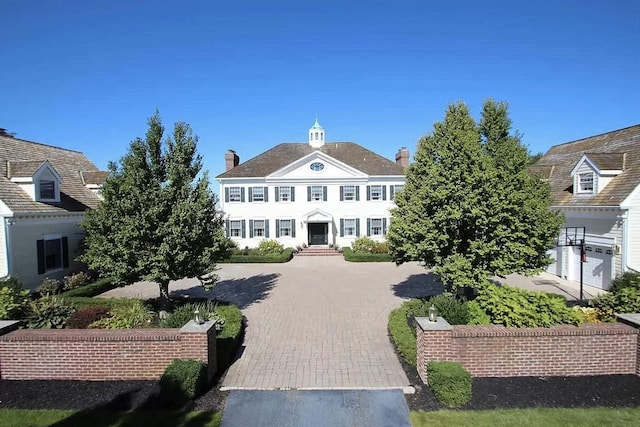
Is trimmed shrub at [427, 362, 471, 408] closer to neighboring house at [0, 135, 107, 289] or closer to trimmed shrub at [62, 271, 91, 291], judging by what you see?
neighboring house at [0, 135, 107, 289]

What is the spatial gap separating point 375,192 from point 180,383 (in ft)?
82.7

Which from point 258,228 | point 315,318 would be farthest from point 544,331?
point 258,228

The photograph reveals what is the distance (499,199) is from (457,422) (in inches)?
244

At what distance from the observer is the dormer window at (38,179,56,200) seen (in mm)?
17219

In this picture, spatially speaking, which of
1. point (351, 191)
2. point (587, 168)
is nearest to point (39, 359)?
point (587, 168)

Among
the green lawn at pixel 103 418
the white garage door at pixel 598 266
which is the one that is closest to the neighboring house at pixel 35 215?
the green lawn at pixel 103 418

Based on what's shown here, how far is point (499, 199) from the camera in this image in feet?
33.7

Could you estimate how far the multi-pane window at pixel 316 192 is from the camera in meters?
30.6

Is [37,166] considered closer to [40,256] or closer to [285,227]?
[40,256]

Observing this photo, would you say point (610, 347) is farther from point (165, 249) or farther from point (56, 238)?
point (56, 238)

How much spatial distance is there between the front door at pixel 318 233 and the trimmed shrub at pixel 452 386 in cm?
2432

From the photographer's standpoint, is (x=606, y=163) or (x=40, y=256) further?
(x=606, y=163)

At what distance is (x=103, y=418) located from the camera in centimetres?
669

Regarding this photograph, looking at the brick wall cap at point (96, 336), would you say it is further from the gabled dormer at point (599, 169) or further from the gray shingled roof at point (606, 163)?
the gabled dormer at point (599, 169)
